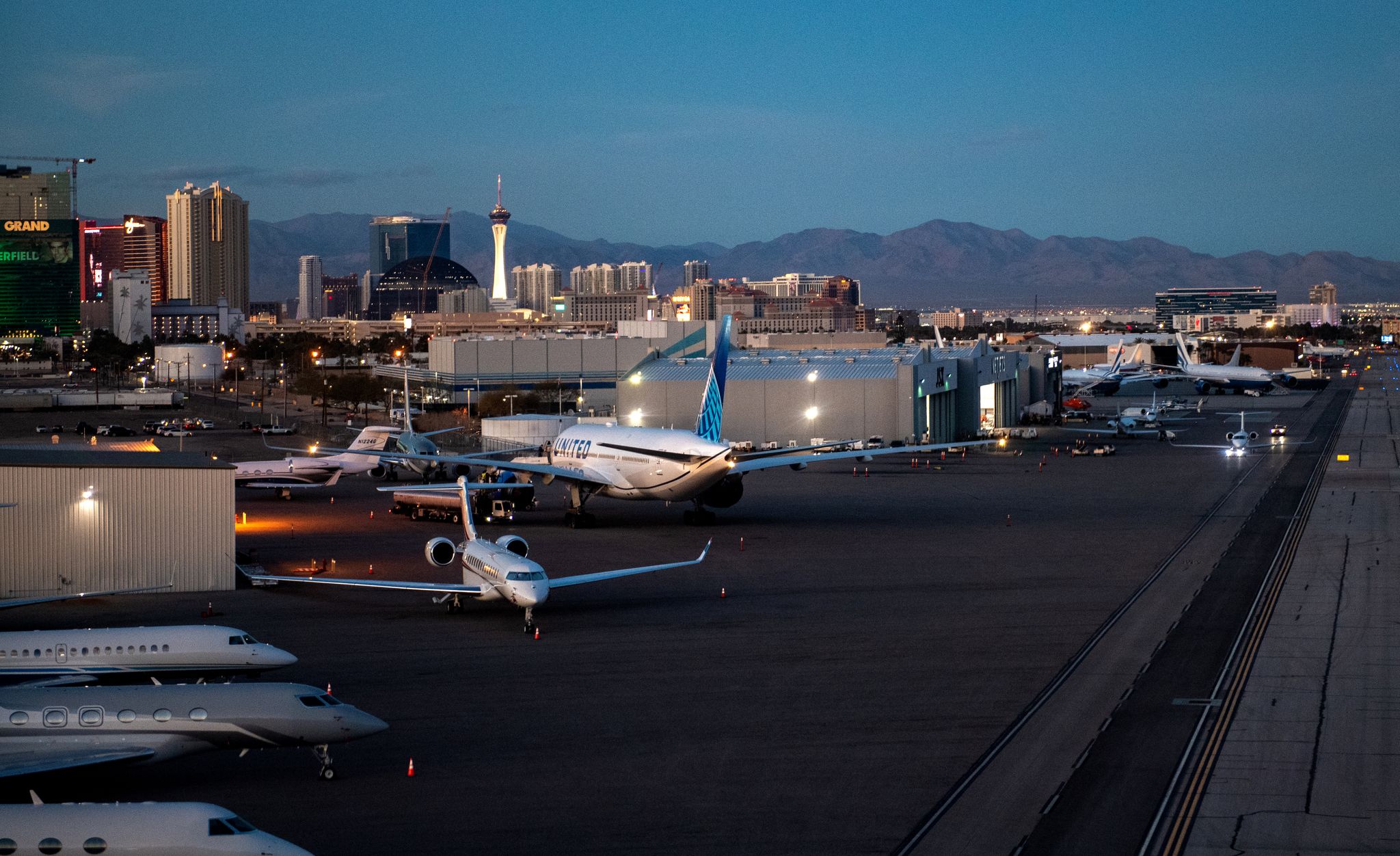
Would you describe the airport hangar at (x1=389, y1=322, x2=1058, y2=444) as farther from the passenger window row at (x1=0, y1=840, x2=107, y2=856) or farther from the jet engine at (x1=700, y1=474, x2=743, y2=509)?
the passenger window row at (x1=0, y1=840, x2=107, y2=856)

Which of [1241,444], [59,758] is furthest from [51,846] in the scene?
[1241,444]

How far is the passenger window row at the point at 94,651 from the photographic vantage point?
2658 centimetres

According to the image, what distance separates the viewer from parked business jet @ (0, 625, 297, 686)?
26.6m

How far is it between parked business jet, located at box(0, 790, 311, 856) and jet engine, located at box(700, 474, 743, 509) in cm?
3772

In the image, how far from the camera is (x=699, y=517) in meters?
56.3

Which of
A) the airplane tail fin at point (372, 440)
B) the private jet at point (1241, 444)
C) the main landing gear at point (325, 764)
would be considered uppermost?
the airplane tail fin at point (372, 440)

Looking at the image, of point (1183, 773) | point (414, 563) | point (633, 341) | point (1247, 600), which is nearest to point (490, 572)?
point (414, 563)

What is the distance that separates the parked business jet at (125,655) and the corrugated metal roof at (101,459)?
1496 cm

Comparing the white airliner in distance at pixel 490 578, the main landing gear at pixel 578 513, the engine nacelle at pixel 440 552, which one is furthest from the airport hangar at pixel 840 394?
the white airliner in distance at pixel 490 578

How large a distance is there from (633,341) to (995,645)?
113898 millimetres

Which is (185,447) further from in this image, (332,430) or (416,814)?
(416,814)

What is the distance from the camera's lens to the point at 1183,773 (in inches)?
945

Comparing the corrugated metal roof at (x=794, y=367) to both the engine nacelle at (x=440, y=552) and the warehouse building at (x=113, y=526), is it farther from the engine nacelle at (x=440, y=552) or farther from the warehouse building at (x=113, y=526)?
the warehouse building at (x=113, y=526)

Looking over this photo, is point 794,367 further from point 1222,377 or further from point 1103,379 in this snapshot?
point 1222,377
